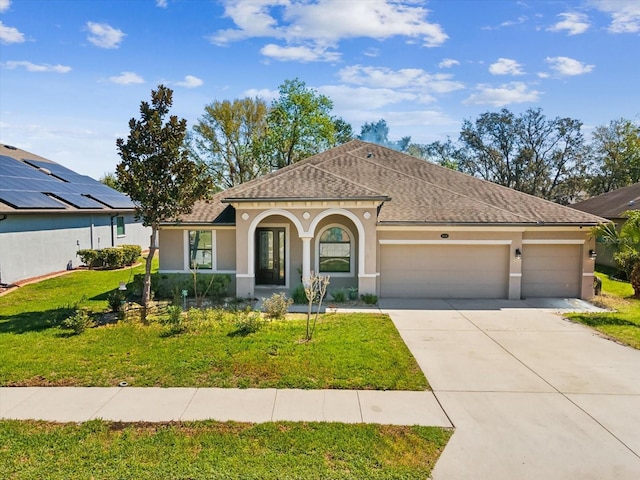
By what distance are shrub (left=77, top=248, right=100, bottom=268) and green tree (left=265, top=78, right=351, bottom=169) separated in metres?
19.4

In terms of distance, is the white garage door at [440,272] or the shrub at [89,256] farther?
the shrub at [89,256]

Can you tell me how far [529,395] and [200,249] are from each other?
12174 mm

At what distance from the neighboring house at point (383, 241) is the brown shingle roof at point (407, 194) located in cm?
7

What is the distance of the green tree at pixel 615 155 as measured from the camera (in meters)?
39.4

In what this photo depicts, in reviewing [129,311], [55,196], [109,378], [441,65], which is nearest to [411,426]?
[109,378]

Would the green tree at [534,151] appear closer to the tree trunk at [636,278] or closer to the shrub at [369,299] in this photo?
the tree trunk at [636,278]

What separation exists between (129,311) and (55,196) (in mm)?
12192

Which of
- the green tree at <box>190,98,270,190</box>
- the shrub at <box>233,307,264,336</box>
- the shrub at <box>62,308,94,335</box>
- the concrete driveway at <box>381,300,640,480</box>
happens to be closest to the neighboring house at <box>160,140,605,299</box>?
the concrete driveway at <box>381,300,640,480</box>

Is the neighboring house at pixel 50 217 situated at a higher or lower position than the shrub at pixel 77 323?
higher

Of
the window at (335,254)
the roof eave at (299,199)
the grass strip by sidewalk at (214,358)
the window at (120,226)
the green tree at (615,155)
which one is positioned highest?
the green tree at (615,155)

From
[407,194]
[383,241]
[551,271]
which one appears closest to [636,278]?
[551,271]

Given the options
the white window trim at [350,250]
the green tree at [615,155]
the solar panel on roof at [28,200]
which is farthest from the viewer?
the green tree at [615,155]

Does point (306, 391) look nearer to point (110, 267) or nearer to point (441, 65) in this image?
point (110, 267)

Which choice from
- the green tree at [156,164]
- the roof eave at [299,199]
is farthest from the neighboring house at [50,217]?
the roof eave at [299,199]
